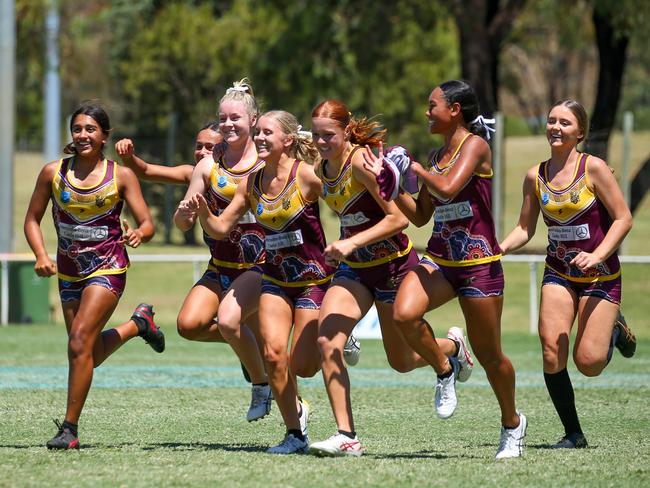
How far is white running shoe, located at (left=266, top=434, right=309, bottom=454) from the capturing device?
700 centimetres

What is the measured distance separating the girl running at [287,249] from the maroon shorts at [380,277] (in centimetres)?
18

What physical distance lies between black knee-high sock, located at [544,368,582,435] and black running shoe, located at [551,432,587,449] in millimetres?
34

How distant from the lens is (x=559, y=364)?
7.49 meters

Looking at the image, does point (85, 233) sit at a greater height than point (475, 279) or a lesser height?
greater

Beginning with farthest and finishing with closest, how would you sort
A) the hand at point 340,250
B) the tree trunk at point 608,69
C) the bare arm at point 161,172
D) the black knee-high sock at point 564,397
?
the tree trunk at point 608,69, the bare arm at point 161,172, the black knee-high sock at point 564,397, the hand at point 340,250

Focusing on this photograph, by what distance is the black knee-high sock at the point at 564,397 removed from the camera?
24.7ft

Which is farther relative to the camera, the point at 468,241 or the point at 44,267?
the point at 44,267

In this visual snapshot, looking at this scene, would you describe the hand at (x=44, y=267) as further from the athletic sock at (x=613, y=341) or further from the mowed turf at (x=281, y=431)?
the athletic sock at (x=613, y=341)

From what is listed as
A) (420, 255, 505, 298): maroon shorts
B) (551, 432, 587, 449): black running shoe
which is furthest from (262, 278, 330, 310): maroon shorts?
(551, 432, 587, 449): black running shoe

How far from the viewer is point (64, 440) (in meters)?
7.03

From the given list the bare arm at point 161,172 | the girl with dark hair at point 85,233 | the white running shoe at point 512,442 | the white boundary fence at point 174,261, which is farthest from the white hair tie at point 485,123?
the white boundary fence at point 174,261

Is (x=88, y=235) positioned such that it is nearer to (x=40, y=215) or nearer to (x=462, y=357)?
(x=40, y=215)

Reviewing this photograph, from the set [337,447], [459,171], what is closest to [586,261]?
[459,171]

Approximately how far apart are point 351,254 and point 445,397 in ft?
3.14
